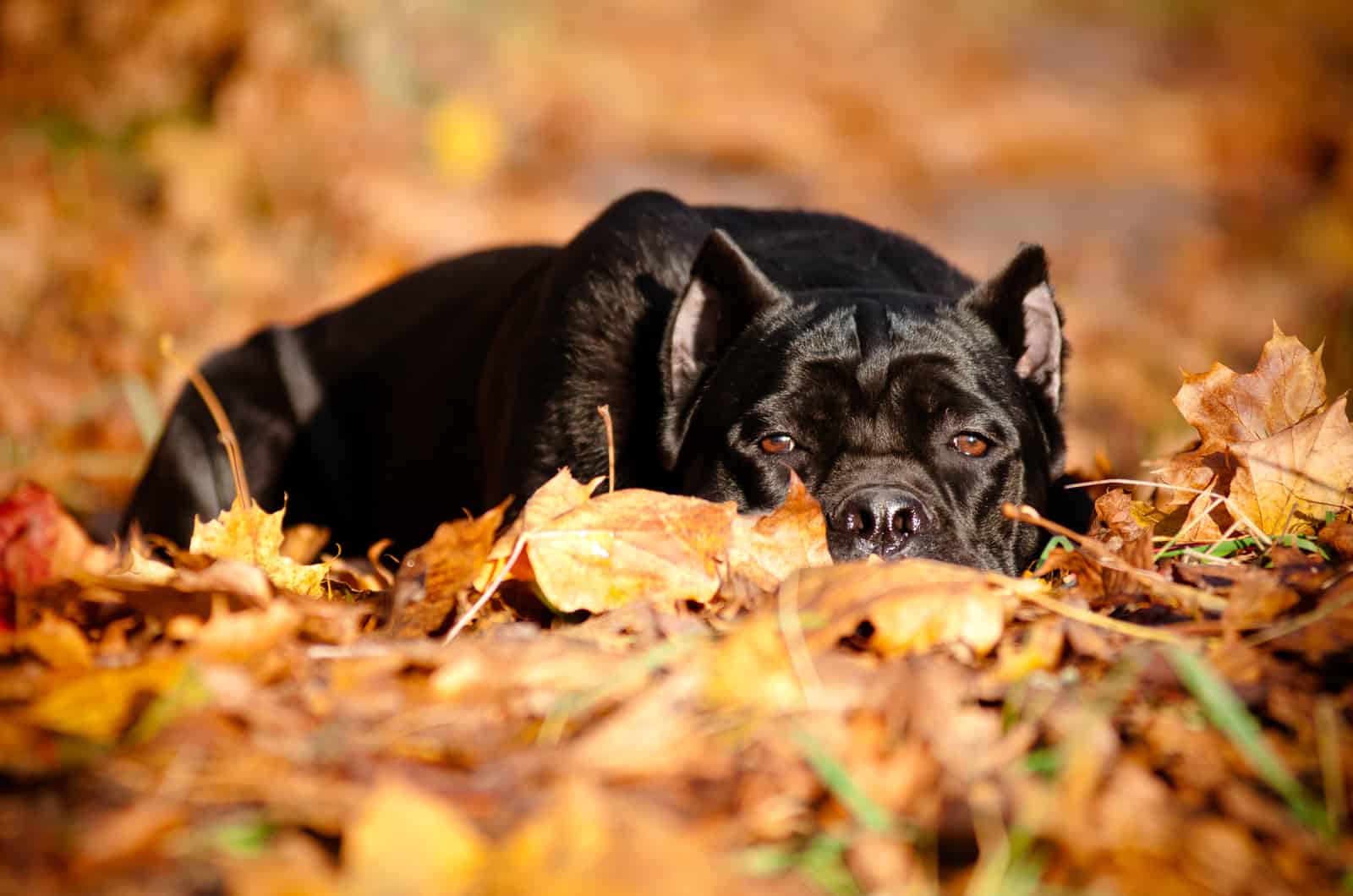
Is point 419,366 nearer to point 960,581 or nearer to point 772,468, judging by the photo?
point 772,468

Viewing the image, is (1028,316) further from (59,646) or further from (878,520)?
(59,646)

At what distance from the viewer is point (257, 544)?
2.82 meters

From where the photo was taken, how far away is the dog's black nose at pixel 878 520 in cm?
301

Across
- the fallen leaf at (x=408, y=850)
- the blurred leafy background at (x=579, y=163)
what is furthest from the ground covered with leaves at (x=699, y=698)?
the blurred leafy background at (x=579, y=163)

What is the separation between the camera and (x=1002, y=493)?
3.40 metres

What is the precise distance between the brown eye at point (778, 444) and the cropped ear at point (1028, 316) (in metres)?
0.68

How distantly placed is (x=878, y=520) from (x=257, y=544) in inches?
52.3

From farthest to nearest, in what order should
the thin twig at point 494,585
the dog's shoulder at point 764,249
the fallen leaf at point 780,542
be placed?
the dog's shoulder at point 764,249, the fallen leaf at point 780,542, the thin twig at point 494,585

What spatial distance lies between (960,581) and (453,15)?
1042cm

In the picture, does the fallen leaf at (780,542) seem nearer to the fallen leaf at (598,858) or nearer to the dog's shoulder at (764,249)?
the fallen leaf at (598,858)

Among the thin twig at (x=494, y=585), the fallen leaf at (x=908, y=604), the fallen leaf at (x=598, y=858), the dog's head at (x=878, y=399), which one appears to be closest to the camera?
the fallen leaf at (x=598, y=858)

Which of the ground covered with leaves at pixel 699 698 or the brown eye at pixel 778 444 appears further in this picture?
the brown eye at pixel 778 444

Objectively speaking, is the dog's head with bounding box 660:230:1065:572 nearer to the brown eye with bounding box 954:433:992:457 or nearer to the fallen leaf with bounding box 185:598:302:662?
the brown eye with bounding box 954:433:992:457

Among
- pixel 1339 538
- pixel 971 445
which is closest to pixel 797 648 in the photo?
pixel 1339 538
